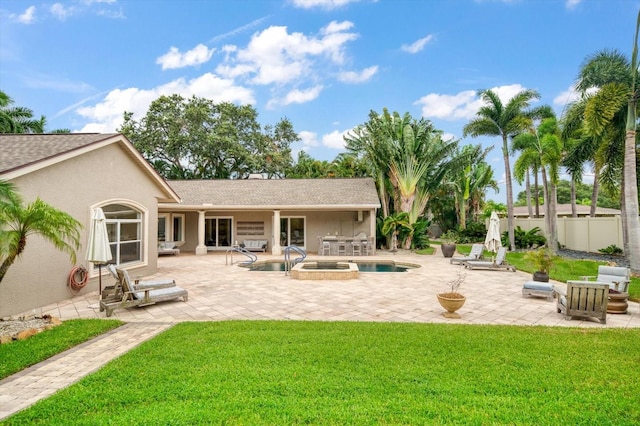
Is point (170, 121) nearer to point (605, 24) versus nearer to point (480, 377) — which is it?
point (605, 24)

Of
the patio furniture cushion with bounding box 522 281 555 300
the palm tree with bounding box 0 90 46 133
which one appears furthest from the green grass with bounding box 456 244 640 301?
the palm tree with bounding box 0 90 46 133

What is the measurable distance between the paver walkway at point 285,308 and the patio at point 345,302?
0.02 m

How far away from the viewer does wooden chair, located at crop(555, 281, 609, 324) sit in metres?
6.84

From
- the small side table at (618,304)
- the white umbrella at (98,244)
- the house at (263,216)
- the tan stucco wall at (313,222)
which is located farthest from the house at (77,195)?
the small side table at (618,304)

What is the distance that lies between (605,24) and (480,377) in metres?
20.4

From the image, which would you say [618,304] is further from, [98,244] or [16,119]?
[16,119]

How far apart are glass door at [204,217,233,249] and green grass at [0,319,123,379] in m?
15.5

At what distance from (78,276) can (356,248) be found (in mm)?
13185

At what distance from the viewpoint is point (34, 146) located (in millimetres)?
9383

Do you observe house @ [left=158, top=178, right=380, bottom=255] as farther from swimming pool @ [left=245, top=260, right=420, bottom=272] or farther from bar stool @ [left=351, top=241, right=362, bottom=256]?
swimming pool @ [left=245, top=260, right=420, bottom=272]

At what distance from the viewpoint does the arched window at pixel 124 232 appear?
36.4 feet

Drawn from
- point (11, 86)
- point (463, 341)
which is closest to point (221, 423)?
point (463, 341)

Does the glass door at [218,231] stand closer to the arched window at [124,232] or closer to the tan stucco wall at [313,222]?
the tan stucco wall at [313,222]

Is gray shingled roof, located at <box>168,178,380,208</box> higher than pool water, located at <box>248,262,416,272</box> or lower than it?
higher
